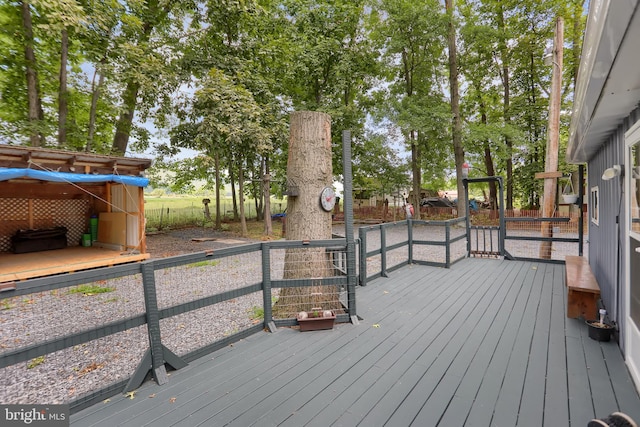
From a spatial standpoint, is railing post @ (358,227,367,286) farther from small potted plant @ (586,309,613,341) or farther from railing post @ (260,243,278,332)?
small potted plant @ (586,309,613,341)

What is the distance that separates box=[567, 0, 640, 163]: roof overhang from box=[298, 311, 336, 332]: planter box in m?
2.76

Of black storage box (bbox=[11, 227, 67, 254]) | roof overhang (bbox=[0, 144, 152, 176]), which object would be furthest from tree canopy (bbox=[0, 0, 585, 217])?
black storage box (bbox=[11, 227, 67, 254])

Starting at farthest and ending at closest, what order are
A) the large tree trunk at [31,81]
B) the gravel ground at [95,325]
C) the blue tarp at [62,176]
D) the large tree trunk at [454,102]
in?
the large tree trunk at [454,102]
the large tree trunk at [31,81]
the blue tarp at [62,176]
the gravel ground at [95,325]

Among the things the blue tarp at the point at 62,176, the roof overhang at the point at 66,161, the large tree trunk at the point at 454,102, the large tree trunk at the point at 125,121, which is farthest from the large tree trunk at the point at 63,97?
the large tree trunk at the point at 454,102

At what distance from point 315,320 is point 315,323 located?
0.03 m

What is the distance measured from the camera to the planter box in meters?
3.13

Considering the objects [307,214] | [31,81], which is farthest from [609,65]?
[31,81]

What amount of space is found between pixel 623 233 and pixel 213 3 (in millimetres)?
11112

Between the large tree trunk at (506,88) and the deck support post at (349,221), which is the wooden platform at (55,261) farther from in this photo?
the large tree trunk at (506,88)

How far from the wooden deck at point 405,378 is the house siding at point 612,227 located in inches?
17.6

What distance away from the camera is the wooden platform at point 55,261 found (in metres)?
5.61

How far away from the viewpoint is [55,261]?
257 inches

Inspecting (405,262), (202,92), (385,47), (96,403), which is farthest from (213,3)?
(96,403)

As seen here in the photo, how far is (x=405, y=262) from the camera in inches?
245
